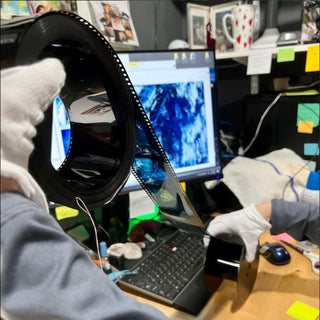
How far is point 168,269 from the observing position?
733 millimetres

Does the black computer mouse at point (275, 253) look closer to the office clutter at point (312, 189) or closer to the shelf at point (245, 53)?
the office clutter at point (312, 189)

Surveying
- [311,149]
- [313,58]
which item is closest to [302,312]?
[311,149]


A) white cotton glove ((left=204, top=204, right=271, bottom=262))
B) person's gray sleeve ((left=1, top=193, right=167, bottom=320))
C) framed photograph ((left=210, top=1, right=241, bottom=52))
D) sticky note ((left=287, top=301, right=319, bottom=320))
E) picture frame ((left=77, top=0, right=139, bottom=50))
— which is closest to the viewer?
person's gray sleeve ((left=1, top=193, right=167, bottom=320))

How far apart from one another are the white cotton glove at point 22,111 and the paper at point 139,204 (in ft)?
2.17

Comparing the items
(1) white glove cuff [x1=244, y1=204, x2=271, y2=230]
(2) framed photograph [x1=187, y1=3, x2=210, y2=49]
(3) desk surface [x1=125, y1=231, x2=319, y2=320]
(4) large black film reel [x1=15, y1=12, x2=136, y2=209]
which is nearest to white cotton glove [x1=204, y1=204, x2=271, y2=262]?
(1) white glove cuff [x1=244, y1=204, x2=271, y2=230]

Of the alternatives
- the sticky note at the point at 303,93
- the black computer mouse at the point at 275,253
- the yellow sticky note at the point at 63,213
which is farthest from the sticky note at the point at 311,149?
the yellow sticky note at the point at 63,213

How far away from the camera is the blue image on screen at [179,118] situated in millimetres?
853

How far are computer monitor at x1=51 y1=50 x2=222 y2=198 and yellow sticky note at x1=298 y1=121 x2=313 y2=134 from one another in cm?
38

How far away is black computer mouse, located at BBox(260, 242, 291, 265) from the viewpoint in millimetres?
804

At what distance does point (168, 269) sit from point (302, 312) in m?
0.29

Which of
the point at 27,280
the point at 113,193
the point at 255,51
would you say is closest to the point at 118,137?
the point at 113,193

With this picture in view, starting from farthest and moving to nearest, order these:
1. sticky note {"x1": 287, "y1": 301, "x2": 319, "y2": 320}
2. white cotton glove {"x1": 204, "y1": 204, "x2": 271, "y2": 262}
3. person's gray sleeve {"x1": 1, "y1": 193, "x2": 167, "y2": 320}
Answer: white cotton glove {"x1": 204, "y1": 204, "x2": 271, "y2": 262}
sticky note {"x1": 287, "y1": 301, "x2": 319, "y2": 320}
person's gray sleeve {"x1": 1, "y1": 193, "x2": 167, "y2": 320}

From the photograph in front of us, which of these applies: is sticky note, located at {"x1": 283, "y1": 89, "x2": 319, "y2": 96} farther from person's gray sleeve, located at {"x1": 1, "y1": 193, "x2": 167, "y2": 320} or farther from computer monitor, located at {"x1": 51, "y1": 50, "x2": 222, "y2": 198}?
person's gray sleeve, located at {"x1": 1, "y1": 193, "x2": 167, "y2": 320}

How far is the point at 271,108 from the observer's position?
119 cm
